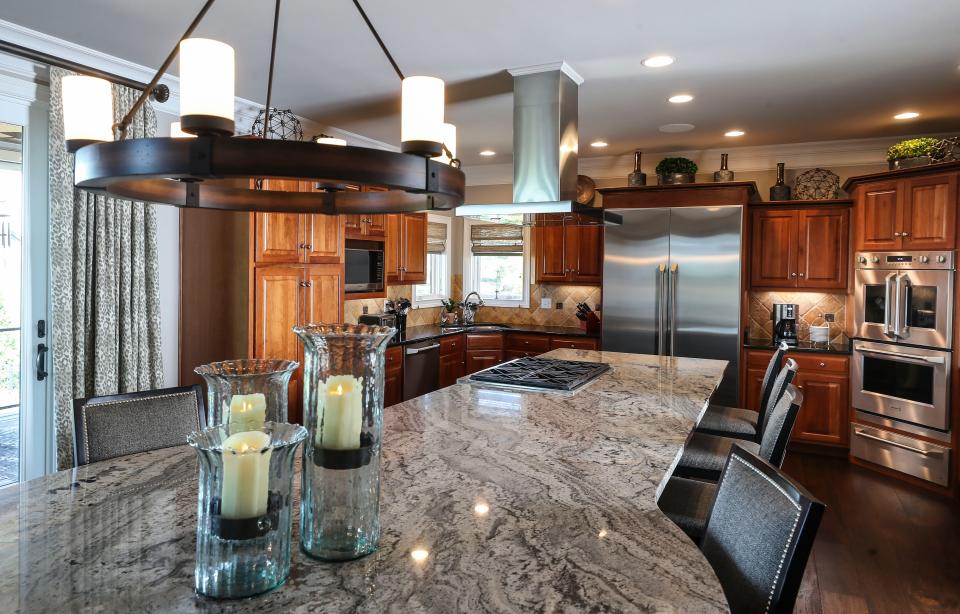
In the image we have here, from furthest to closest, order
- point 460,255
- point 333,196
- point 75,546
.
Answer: point 460,255
point 333,196
point 75,546

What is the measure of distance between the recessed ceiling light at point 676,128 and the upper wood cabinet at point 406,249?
219cm

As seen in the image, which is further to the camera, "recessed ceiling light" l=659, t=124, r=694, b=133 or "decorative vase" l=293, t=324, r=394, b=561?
"recessed ceiling light" l=659, t=124, r=694, b=133

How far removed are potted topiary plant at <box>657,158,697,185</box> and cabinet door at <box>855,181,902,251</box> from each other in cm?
124

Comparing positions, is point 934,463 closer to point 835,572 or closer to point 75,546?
point 835,572

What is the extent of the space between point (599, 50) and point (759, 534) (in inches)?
103

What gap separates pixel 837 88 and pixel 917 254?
1.34 meters

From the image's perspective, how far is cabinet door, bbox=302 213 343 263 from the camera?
4328 millimetres

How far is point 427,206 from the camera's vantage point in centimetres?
170

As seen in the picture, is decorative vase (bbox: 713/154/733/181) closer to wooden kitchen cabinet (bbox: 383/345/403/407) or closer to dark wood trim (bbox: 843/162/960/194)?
dark wood trim (bbox: 843/162/960/194)

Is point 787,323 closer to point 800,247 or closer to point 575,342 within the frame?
point 800,247

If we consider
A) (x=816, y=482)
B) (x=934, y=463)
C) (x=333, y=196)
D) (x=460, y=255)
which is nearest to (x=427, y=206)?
(x=333, y=196)

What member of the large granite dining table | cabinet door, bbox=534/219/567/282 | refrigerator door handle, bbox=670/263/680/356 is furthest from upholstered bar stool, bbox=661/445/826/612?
cabinet door, bbox=534/219/567/282

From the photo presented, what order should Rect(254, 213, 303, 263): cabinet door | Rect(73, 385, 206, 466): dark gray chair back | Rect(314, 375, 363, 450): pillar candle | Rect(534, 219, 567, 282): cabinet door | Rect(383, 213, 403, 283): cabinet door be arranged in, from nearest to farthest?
1. Rect(314, 375, 363, 450): pillar candle
2. Rect(73, 385, 206, 466): dark gray chair back
3. Rect(254, 213, 303, 263): cabinet door
4. Rect(383, 213, 403, 283): cabinet door
5. Rect(534, 219, 567, 282): cabinet door

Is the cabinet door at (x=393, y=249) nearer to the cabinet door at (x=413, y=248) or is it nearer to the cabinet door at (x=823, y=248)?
the cabinet door at (x=413, y=248)
